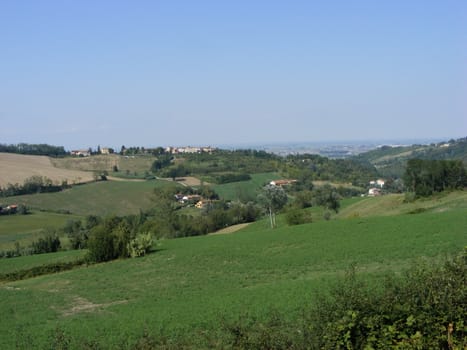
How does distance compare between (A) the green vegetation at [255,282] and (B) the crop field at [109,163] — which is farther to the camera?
(B) the crop field at [109,163]

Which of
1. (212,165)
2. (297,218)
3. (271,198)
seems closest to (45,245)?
(271,198)

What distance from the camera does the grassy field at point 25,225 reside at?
→ 82.4 m

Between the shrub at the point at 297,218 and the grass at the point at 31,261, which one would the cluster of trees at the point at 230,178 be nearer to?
the shrub at the point at 297,218

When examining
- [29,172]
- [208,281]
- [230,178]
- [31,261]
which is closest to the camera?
[208,281]

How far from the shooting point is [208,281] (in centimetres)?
3238

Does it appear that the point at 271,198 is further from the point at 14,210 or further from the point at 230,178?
the point at 230,178

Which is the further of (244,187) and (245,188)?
(244,187)

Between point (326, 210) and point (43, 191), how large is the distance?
84191 millimetres

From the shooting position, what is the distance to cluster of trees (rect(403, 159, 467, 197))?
73.2 metres

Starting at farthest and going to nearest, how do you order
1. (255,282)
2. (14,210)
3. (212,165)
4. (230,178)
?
(212,165) → (230,178) → (14,210) → (255,282)

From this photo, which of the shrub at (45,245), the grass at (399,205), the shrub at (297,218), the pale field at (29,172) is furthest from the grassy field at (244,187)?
the shrub at (45,245)

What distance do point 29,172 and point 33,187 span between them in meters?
14.7

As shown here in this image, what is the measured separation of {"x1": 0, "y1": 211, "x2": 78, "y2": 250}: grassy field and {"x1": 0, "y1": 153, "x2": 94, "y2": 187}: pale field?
30314mm

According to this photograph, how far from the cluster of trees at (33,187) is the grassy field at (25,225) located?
20.7 metres
